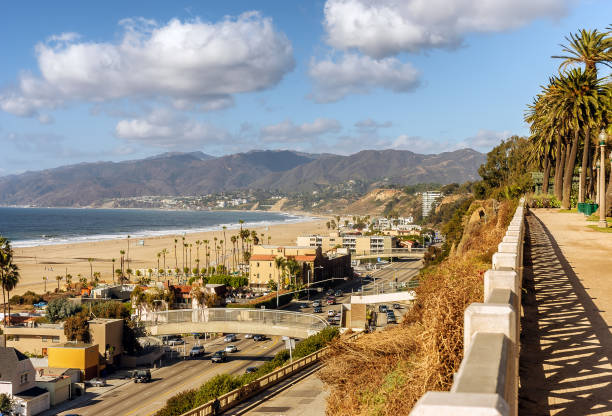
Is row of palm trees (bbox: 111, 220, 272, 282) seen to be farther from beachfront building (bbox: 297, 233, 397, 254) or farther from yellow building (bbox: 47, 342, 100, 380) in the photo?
yellow building (bbox: 47, 342, 100, 380)

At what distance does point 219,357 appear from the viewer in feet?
152

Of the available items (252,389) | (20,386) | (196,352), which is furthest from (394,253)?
(252,389)

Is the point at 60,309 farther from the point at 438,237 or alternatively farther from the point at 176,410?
the point at 438,237

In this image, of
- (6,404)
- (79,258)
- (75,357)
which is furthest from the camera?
(79,258)

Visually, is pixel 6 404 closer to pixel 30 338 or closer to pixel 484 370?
pixel 30 338

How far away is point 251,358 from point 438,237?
415 ft

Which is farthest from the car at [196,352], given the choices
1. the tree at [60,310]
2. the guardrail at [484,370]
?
the guardrail at [484,370]

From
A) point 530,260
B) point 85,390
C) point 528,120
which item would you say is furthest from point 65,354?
point 528,120

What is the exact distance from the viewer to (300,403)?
25.0 metres

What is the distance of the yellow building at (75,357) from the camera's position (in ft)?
142

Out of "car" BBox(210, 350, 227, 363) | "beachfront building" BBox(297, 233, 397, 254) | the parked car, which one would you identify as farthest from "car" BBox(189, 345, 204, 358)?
"beachfront building" BBox(297, 233, 397, 254)

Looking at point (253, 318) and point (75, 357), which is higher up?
point (253, 318)

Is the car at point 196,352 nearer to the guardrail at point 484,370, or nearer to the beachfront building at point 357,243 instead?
the guardrail at point 484,370

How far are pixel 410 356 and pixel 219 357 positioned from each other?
38.6 m
